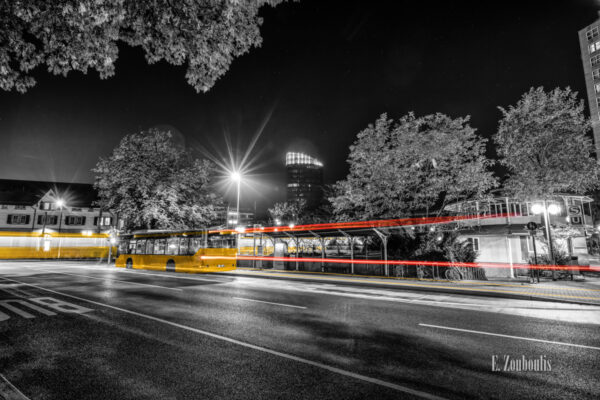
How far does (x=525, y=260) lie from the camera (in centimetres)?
2486

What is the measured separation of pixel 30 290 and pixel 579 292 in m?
24.0

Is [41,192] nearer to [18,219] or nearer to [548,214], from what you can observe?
[18,219]

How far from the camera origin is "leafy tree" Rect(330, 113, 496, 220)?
A: 19.5 m

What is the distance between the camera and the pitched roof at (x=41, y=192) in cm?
6322

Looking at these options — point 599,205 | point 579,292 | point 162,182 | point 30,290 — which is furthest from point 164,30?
point 599,205

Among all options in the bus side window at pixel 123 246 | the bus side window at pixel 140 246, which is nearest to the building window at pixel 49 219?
the bus side window at pixel 123 246

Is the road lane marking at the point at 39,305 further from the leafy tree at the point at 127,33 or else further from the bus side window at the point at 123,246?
the bus side window at the point at 123,246

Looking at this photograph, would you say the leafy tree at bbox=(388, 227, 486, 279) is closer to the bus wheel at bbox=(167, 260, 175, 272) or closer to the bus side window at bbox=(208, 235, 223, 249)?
the bus side window at bbox=(208, 235, 223, 249)

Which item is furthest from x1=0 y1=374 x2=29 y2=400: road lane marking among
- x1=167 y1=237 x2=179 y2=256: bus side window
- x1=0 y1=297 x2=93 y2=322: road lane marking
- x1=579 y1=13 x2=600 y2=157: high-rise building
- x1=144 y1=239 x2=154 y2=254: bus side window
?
x1=579 y1=13 x2=600 y2=157: high-rise building

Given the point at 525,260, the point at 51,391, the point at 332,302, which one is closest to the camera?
the point at 51,391

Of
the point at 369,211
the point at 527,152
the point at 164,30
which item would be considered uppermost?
the point at 527,152

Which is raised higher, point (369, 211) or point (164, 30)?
point (164, 30)

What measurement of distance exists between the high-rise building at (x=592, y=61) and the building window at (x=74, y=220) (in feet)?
393

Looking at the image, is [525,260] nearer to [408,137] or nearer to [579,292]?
[579,292]
